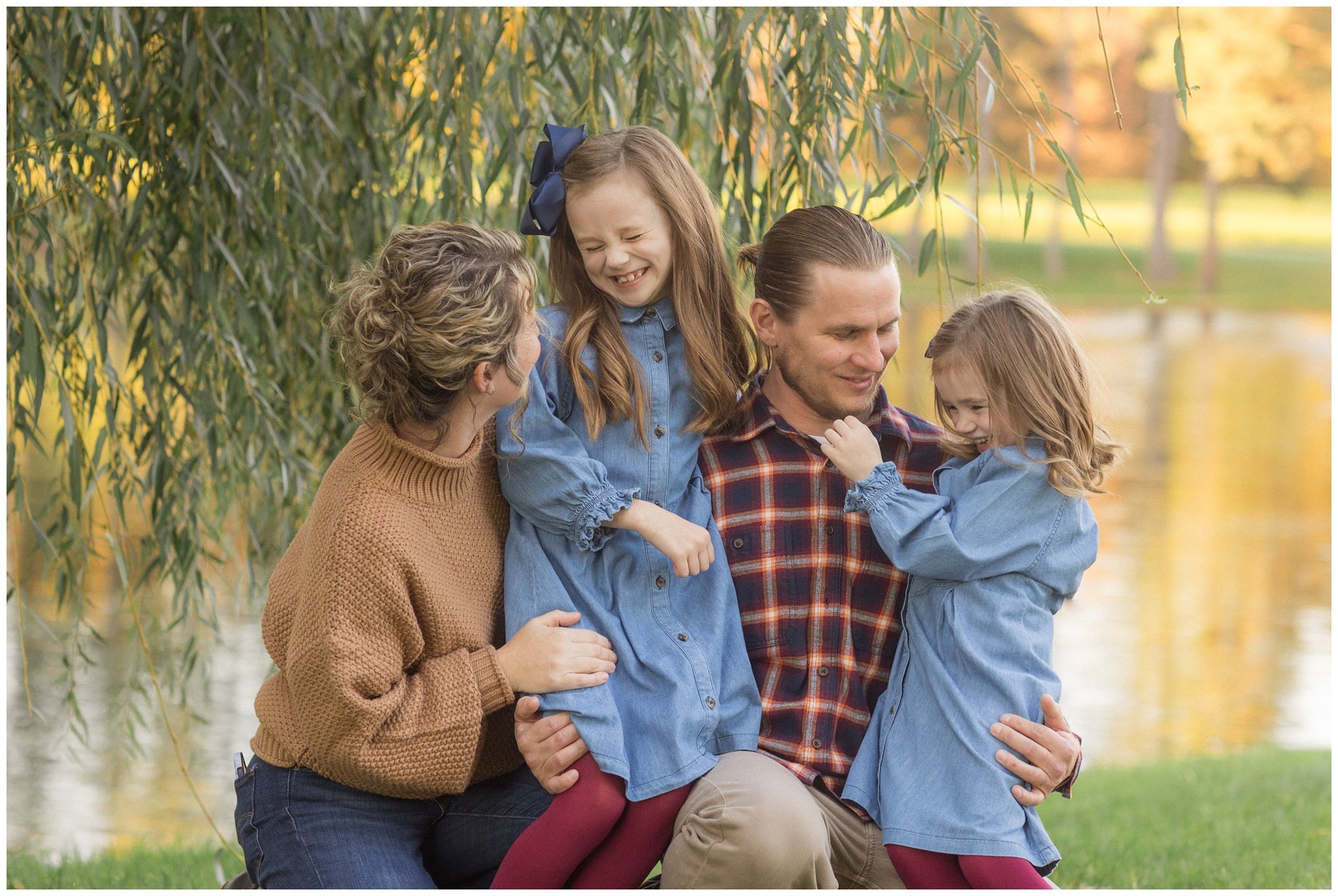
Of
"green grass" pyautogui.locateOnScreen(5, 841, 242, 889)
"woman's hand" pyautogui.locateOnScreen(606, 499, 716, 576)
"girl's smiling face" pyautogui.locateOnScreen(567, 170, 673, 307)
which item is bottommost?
"green grass" pyautogui.locateOnScreen(5, 841, 242, 889)

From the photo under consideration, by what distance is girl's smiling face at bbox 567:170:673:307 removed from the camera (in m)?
2.00

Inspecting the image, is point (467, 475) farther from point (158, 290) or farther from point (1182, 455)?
point (1182, 455)

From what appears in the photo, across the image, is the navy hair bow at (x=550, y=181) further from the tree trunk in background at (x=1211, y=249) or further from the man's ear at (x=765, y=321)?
the tree trunk in background at (x=1211, y=249)

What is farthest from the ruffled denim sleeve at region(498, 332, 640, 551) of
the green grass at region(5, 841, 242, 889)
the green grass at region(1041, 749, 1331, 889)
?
the green grass at region(1041, 749, 1331, 889)

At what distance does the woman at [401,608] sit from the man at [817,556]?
12cm

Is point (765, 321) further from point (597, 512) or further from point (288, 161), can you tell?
point (288, 161)

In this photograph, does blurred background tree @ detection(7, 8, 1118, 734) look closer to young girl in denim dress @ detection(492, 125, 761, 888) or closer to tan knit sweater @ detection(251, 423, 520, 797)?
young girl in denim dress @ detection(492, 125, 761, 888)

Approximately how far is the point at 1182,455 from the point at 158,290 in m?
10.7

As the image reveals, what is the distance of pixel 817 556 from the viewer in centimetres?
204

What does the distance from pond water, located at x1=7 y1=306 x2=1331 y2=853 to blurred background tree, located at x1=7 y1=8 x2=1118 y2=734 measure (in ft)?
1.26

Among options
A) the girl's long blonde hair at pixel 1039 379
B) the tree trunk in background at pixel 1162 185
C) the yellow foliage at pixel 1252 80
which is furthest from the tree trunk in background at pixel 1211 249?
the girl's long blonde hair at pixel 1039 379

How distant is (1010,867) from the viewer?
1842mm

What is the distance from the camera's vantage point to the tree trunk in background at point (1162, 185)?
22.6 metres

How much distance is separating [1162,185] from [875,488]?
2264 cm
